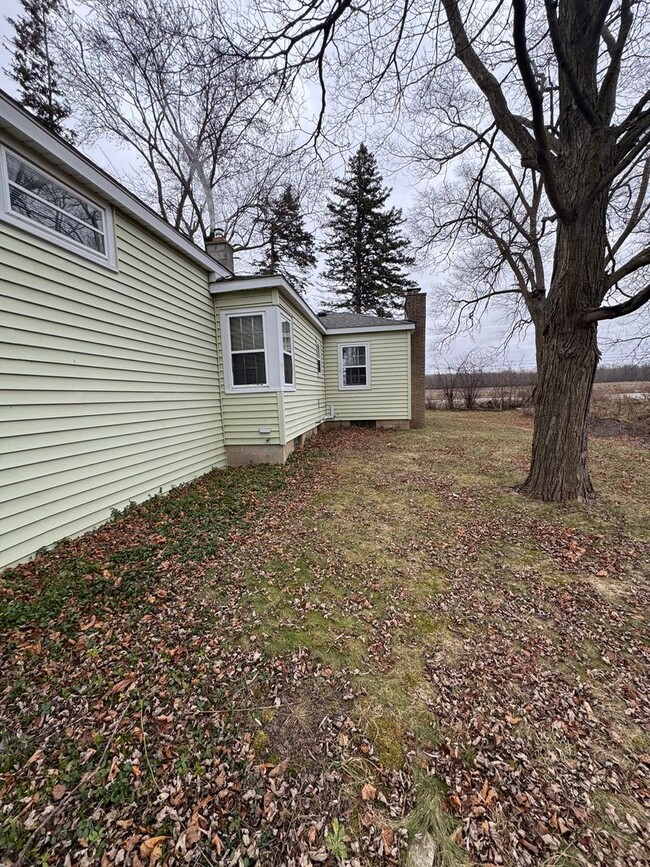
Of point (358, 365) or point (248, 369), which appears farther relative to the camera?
point (358, 365)

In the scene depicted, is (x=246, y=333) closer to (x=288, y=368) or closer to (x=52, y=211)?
(x=288, y=368)

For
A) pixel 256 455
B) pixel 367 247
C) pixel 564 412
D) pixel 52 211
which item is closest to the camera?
pixel 52 211

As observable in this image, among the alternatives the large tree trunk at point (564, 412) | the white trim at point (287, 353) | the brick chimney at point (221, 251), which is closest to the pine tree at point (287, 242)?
the brick chimney at point (221, 251)

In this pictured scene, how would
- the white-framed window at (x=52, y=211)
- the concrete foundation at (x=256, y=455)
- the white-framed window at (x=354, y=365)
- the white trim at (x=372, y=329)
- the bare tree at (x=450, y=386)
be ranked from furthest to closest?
1. the bare tree at (x=450, y=386)
2. the white-framed window at (x=354, y=365)
3. the white trim at (x=372, y=329)
4. the concrete foundation at (x=256, y=455)
5. the white-framed window at (x=52, y=211)

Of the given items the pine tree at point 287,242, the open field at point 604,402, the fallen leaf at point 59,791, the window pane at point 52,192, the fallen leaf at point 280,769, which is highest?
the pine tree at point 287,242

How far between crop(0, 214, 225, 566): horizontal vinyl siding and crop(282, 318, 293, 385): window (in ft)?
5.94

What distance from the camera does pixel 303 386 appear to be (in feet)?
29.7

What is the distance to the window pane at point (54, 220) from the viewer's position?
333 cm

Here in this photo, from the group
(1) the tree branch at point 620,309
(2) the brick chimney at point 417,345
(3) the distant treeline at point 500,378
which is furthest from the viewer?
(3) the distant treeline at point 500,378

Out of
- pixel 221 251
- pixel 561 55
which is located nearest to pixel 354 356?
pixel 221 251

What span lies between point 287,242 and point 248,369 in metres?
14.7

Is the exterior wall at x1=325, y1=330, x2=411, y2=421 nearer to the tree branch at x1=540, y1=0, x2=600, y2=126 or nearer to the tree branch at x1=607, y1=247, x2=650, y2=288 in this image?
the tree branch at x1=607, y1=247, x2=650, y2=288

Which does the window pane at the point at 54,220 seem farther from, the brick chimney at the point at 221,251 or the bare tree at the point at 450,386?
the bare tree at the point at 450,386

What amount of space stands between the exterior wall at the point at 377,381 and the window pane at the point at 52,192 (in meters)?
8.56
